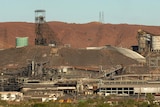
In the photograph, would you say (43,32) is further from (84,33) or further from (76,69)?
(84,33)

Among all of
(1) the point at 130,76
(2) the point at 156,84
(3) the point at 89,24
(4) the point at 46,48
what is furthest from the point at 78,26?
(2) the point at 156,84

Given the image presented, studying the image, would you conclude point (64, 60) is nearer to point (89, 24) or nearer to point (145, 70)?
point (145, 70)

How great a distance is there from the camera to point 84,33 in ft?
475

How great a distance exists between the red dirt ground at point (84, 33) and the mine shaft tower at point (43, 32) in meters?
29.2

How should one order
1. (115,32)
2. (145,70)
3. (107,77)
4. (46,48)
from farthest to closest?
1. (115,32)
2. (46,48)
3. (145,70)
4. (107,77)

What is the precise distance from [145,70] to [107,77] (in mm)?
9024

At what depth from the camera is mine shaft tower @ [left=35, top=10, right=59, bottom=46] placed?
96812mm

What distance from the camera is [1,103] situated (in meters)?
59.6

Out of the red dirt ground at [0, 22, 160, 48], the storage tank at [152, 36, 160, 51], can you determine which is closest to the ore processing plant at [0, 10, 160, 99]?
the storage tank at [152, 36, 160, 51]

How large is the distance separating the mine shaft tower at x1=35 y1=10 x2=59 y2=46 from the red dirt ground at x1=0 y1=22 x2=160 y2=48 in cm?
2923

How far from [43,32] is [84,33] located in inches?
1791

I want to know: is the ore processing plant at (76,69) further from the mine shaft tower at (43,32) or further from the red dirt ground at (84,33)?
the red dirt ground at (84,33)

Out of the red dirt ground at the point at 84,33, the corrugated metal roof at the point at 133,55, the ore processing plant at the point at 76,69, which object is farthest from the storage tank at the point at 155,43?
the red dirt ground at the point at 84,33

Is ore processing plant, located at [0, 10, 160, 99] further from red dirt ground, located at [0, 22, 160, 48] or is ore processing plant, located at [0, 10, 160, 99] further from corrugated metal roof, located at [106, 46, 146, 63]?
red dirt ground, located at [0, 22, 160, 48]
